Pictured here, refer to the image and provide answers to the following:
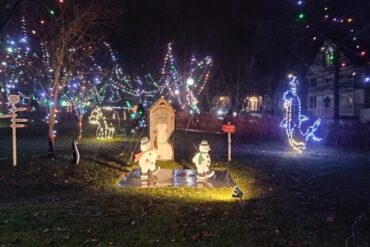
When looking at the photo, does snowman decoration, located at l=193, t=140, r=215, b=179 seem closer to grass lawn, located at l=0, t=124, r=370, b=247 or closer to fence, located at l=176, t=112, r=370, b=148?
grass lawn, located at l=0, t=124, r=370, b=247

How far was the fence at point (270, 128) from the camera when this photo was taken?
67.9ft

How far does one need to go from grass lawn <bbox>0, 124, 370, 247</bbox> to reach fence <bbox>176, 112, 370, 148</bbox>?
574cm

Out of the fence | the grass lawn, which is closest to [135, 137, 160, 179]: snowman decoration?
the grass lawn

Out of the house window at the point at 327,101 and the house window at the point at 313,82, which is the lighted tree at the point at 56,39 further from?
the house window at the point at 313,82

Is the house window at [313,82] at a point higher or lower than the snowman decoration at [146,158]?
higher

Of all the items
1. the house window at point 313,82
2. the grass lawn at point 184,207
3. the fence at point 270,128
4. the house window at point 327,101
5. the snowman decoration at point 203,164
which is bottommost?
the grass lawn at point 184,207

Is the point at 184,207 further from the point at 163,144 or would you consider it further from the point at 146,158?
the point at 163,144

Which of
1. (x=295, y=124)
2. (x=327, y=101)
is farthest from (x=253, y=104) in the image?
(x=295, y=124)

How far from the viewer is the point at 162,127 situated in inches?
615

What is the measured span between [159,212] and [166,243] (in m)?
1.84

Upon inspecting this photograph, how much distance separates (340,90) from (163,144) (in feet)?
103

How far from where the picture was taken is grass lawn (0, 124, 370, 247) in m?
6.42

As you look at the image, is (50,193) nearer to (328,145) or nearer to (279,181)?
(279,181)

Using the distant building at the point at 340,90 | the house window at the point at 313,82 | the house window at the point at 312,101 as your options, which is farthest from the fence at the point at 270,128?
Answer: the house window at the point at 313,82
